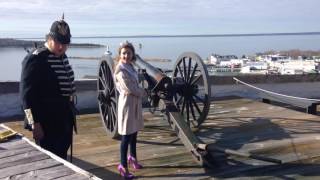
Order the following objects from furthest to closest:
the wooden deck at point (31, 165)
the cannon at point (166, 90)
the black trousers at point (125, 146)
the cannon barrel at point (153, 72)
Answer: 1. the cannon barrel at point (153, 72)
2. the cannon at point (166, 90)
3. the black trousers at point (125, 146)
4. the wooden deck at point (31, 165)

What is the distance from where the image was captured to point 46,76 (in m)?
3.89

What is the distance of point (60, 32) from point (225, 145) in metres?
3.00

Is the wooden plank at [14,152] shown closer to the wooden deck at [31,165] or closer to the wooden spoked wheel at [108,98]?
the wooden deck at [31,165]

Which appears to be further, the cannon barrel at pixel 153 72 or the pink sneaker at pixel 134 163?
the cannon barrel at pixel 153 72

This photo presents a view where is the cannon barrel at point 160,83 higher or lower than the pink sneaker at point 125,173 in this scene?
higher

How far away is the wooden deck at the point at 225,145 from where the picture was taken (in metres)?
5.11

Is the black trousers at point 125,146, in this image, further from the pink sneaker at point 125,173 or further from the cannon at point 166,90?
the cannon at point 166,90

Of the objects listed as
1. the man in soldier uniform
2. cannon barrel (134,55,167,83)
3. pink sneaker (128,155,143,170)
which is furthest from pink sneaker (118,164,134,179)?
cannon barrel (134,55,167,83)

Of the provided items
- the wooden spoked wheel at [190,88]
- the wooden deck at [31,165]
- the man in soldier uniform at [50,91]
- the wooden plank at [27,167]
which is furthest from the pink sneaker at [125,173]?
the wooden spoked wheel at [190,88]

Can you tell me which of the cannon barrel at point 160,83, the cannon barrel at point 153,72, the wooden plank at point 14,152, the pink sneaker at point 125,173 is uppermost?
the cannon barrel at point 153,72

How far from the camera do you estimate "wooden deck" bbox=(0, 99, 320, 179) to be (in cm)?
511

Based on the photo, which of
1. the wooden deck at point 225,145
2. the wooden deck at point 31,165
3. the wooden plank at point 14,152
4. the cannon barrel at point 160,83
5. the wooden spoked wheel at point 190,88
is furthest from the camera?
the wooden spoked wheel at point 190,88

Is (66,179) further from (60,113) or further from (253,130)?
(253,130)

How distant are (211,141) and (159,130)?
0.87m
